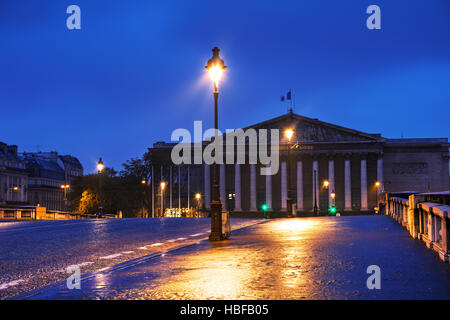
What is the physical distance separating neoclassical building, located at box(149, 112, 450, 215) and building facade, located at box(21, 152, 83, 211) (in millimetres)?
46970

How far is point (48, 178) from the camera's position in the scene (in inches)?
5659

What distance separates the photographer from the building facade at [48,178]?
137000mm

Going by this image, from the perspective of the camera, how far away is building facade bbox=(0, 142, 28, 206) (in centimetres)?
11281

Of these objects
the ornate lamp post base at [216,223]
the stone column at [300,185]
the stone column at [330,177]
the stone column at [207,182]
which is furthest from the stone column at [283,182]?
the ornate lamp post base at [216,223]

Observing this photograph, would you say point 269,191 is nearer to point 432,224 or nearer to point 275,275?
point 432,224

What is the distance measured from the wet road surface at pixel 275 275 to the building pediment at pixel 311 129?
85462 millimetres

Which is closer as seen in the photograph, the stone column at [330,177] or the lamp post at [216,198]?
the lamp post at [216,198]

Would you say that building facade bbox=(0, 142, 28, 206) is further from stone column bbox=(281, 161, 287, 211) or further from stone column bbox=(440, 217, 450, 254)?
stone column bbox=(440, 217, 450, 254)

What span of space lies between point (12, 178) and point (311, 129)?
61040 mm

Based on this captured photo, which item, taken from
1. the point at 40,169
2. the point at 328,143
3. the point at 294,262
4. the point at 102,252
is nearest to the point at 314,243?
the point at 294,262

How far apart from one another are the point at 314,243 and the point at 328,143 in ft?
280

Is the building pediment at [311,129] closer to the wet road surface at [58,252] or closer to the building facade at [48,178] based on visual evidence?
the building facade at [48,178]
